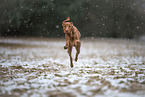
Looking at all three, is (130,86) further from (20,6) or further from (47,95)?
(20,6)

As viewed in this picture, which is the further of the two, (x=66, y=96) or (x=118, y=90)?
(x=118, y=90)

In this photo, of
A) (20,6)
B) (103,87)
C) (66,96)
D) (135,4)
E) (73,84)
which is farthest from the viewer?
(135,4)

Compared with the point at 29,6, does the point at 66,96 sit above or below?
below

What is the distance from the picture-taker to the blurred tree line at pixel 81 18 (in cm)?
2945

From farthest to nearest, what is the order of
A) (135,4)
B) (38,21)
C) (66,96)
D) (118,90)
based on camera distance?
(135,4) → (38,21) → (118,90) → (66,96)

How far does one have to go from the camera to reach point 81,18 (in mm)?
32375

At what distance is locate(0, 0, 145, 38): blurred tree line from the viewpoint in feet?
96.6

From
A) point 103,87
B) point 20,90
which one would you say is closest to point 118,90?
point 103,87

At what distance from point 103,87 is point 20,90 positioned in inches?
70.8

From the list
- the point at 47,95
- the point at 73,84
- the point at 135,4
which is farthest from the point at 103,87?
the point at 135,4

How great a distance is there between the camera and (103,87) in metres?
5.10

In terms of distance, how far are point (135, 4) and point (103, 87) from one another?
30981mm

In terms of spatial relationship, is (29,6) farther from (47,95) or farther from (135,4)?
(47,95)

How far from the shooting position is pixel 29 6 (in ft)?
93.9
